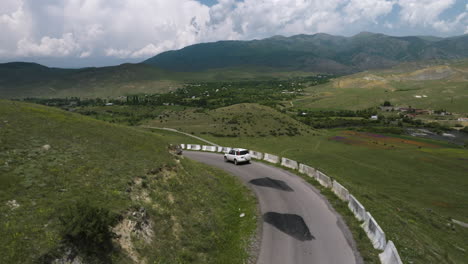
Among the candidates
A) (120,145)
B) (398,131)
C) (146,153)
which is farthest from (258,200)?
(398,131)

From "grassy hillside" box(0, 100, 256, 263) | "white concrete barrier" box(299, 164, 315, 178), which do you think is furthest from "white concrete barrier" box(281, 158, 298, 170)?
"grassy hillside" box(0, 100, 256, 263)

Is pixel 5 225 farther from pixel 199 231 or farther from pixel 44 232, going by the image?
pixel 199 231

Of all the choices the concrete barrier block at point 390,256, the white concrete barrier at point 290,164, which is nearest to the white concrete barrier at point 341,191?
the concrete barrier block at point 390,256

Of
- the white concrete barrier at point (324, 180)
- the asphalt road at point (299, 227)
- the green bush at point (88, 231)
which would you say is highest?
the green bush at point (88, 231)

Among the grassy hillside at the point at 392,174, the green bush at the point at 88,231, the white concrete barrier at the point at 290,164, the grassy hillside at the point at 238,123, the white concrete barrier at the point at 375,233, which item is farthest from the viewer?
the grassy hillside at the point at 238,123

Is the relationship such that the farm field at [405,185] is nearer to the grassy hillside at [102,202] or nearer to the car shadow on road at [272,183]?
the car shadow on road at [272,183]

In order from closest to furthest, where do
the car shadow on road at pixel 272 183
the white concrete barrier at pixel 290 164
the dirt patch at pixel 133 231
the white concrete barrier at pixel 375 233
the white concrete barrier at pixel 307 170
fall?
the dirt patch at pixel 133 231 < the white concrete barrier at pixel 375 233 < the car shadow on road at pixel 272 183 < the white concrete barrier at pixel 307 170 < the white concrete barrier at pixel 290 164

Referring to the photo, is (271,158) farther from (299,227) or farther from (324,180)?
(299,227)
